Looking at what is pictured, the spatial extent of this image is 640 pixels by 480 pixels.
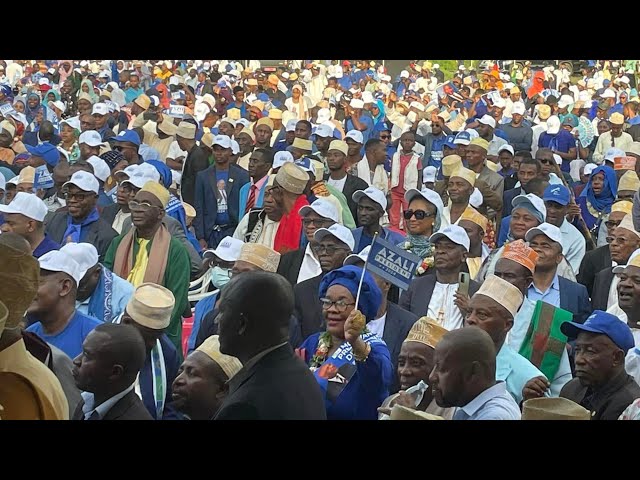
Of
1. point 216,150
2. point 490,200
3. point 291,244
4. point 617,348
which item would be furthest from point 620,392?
point 216,150

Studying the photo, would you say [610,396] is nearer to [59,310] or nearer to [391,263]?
[391,263]

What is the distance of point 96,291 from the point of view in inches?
261

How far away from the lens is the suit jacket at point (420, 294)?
23.7 feet

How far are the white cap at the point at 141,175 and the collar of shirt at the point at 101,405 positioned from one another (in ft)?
15.3

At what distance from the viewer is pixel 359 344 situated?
497 centimetres

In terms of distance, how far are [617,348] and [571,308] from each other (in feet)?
6.58

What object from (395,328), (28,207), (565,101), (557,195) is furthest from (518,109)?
(395,328)

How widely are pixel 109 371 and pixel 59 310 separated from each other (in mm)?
1352

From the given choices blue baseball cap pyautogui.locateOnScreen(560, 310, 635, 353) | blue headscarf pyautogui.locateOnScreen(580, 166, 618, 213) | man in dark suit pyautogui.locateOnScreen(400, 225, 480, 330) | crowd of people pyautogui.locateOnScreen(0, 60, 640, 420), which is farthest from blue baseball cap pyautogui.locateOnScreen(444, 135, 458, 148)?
blue baseball cap pyautogui.locateOnScreen(560, 310, 635, 353)

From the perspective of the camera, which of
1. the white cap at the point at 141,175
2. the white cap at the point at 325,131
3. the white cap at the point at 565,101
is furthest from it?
the white cap at the point at 565,101

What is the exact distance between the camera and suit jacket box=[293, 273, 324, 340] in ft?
23.9

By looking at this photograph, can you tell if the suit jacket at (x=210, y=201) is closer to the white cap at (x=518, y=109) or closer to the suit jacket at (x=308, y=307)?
the suit jacket at (x=308, y=307)

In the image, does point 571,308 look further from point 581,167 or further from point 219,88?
point 219,88

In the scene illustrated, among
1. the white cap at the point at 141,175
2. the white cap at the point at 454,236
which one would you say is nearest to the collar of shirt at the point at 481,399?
the white cap at the point at 454,236
